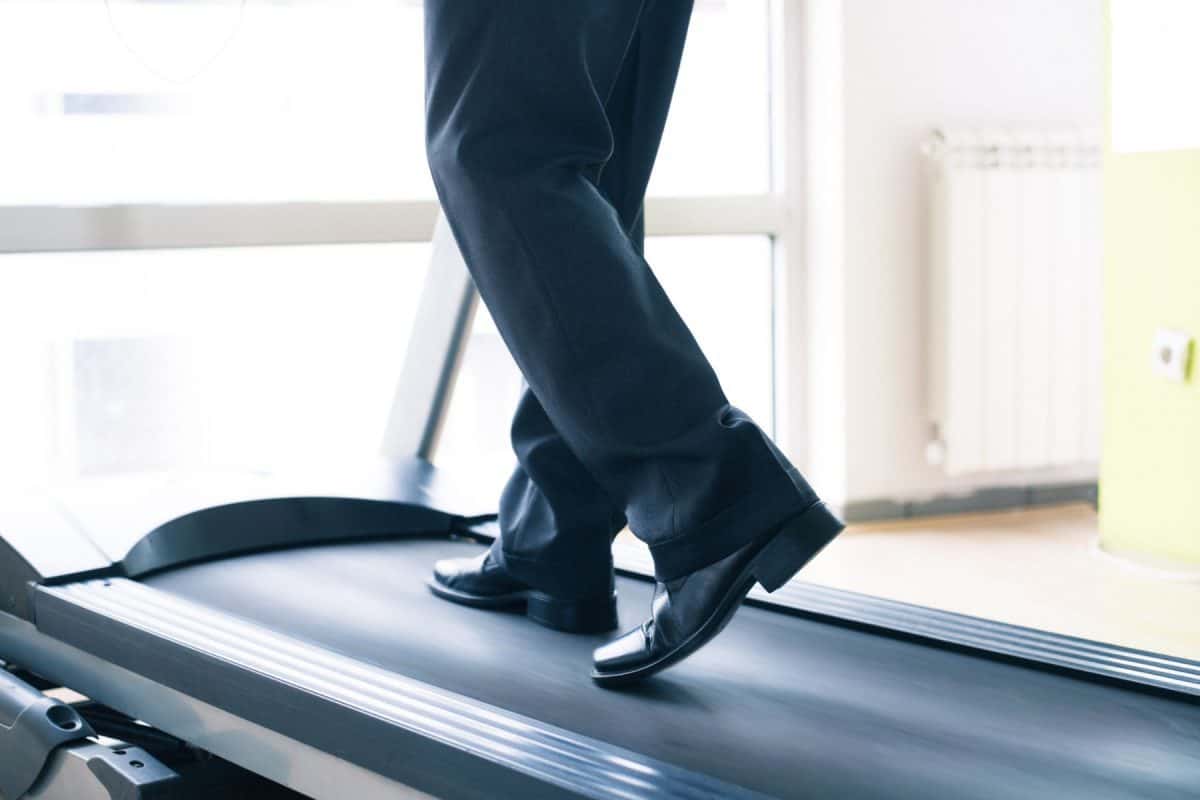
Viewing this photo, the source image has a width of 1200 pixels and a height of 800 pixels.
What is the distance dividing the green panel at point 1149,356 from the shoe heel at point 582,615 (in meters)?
1.77

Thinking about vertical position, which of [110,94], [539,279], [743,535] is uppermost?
[110,94]

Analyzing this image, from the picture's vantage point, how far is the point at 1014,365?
3375 millimetres

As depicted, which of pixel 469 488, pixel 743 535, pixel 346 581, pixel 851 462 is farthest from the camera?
pixel 851 462

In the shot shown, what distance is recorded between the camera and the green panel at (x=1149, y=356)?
9.30ft

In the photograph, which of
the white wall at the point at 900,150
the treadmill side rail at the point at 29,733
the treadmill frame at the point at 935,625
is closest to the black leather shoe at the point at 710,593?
the treadmill frame at the point at 935,625

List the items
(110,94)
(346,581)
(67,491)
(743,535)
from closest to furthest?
1. (743,535)
2. (346,581)
3. (67,491)
4. (110,94)

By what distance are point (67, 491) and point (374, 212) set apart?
2.40 feet

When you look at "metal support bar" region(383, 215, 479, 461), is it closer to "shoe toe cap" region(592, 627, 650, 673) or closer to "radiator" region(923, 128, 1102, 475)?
"shoe toe cap" region(592, 627, 650, 673)

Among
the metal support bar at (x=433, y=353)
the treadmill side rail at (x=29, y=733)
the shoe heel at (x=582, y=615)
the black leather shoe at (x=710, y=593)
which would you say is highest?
the metal support bar at (x=433, y=353)

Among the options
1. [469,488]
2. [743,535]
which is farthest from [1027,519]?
[743,535]

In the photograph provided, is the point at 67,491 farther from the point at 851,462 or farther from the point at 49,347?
the point at 851,462

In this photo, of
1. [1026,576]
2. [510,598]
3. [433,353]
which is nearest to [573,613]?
[510,598]

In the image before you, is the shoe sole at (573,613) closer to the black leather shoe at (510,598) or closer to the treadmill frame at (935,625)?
the black leather shoe at (510,598)

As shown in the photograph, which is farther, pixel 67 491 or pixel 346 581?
pixel 67 491
